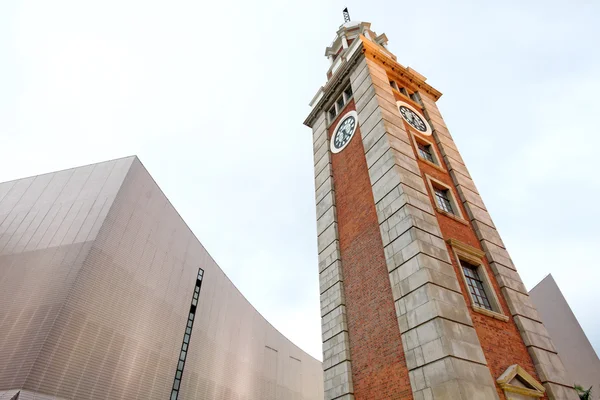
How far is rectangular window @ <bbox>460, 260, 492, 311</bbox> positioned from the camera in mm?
10102

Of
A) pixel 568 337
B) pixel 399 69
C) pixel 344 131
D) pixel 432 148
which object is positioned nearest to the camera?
pixel 432 148

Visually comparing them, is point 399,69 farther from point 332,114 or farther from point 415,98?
point 332,114

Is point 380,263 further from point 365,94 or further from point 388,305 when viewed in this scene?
point 365,94

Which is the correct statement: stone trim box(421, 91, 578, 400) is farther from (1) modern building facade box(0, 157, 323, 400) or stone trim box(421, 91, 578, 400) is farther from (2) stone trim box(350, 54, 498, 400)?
(1) modern building facade box(0, 157, 323, 400)

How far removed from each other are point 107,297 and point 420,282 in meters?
19.1

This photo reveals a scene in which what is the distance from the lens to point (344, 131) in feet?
55.0

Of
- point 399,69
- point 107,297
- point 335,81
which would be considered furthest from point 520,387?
point 107,297

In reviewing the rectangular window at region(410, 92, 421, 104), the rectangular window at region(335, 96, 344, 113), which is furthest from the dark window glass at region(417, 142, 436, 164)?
the rectangular window at region(335, 96, 344, 113)

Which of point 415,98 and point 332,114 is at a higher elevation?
point 332,114

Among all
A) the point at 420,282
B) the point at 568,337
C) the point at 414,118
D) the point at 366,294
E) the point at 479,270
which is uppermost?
the point at 414,118

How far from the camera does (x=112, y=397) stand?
19875 millimetres

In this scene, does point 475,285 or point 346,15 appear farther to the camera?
point 346,15

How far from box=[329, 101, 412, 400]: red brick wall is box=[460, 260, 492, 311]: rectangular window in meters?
2.41

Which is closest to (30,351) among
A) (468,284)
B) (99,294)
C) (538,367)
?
(99,294)
